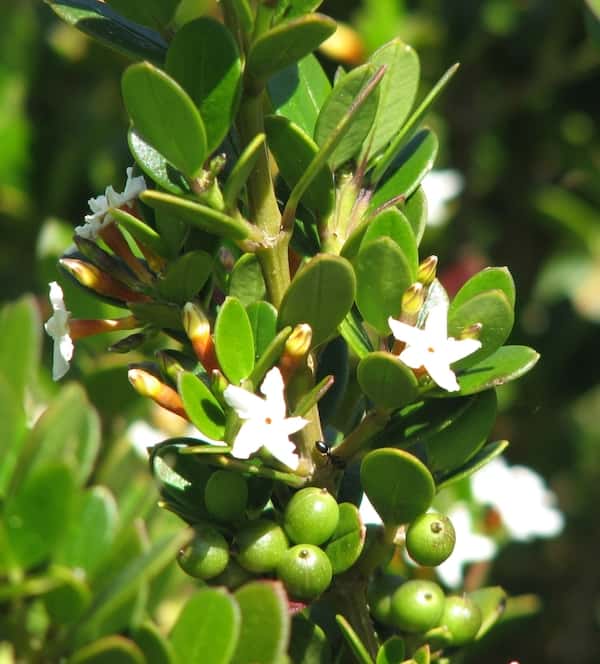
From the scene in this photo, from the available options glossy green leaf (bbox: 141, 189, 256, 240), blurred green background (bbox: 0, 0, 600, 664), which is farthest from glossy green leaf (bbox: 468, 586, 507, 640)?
blurred green background (bbox: 0, 0, 600, 664)

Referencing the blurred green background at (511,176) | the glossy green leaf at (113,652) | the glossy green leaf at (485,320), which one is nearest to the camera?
the glossy green leaf at (113,652)

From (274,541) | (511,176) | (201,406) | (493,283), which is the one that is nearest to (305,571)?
(274,541)

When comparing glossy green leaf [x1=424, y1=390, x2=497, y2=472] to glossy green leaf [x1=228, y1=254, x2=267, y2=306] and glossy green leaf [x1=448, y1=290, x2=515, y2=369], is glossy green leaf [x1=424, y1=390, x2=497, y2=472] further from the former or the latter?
glossy green leaf [x1=228, y1=254, x2=267, y2=306]

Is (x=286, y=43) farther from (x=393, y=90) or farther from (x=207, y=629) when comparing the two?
(x=207, y=629)

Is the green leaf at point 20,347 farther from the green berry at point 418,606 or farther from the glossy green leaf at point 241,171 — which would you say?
the green berry at point 418,606

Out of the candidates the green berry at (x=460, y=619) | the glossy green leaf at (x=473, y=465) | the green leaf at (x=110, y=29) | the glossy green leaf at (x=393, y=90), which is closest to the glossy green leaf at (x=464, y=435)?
the glossy green leaf at (x=473, y=465)

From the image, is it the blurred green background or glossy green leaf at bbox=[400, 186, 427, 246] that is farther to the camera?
the blurred green background
